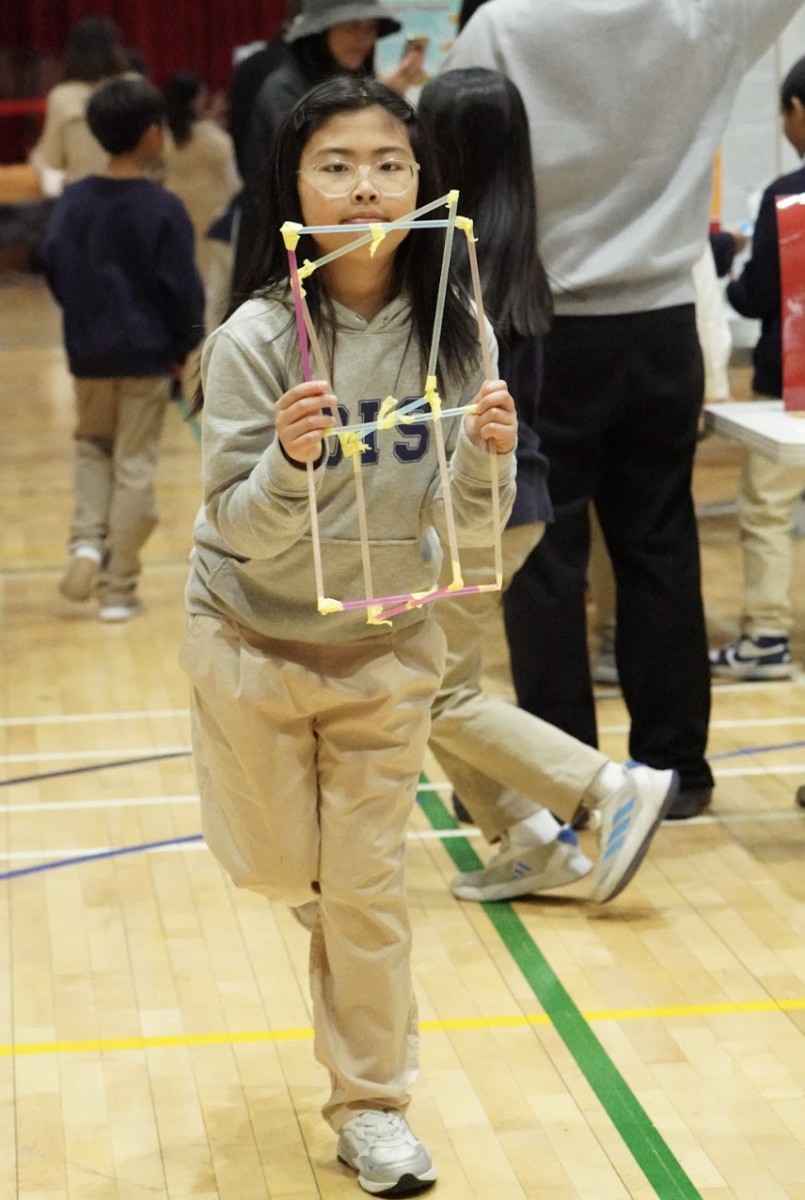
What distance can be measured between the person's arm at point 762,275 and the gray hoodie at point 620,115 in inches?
23.0

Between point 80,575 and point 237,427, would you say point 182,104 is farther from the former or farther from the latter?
point 237,427

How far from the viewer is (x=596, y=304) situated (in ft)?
11.3

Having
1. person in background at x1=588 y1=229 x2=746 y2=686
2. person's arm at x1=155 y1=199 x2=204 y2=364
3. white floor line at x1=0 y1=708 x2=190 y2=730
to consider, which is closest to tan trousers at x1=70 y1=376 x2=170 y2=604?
person's arm at x1=155 y1=199 x2=204 y2=364

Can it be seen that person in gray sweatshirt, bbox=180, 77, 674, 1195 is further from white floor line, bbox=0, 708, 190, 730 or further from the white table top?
white floor line, bbox=0, 708, 190, 730

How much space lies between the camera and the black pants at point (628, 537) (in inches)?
136

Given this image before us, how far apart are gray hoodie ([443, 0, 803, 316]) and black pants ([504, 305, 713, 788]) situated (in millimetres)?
100

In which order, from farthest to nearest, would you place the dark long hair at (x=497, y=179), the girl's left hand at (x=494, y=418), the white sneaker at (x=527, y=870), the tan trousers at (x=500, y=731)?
the white sneaker at (x=527, y=870)
the tan trousers at (x=500, y=731)
the dark long hair at (x=497, y=179)
the girl's left hand at (x=494, y=418)

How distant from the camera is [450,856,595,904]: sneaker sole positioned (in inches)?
129

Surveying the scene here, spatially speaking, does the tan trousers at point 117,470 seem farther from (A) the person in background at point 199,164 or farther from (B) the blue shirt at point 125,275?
(A) the person in background at point 199,164

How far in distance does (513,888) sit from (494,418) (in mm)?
1463

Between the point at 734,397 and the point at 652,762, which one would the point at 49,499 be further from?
the point at 652,762

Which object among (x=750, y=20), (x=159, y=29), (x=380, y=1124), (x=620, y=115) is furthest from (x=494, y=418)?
(x=159, y=29)

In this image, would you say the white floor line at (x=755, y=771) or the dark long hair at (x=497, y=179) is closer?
the dark long hair at (x=497, y=179)

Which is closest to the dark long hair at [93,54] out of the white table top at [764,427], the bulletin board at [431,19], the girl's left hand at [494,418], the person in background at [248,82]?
the bulletin board at [431,19]
